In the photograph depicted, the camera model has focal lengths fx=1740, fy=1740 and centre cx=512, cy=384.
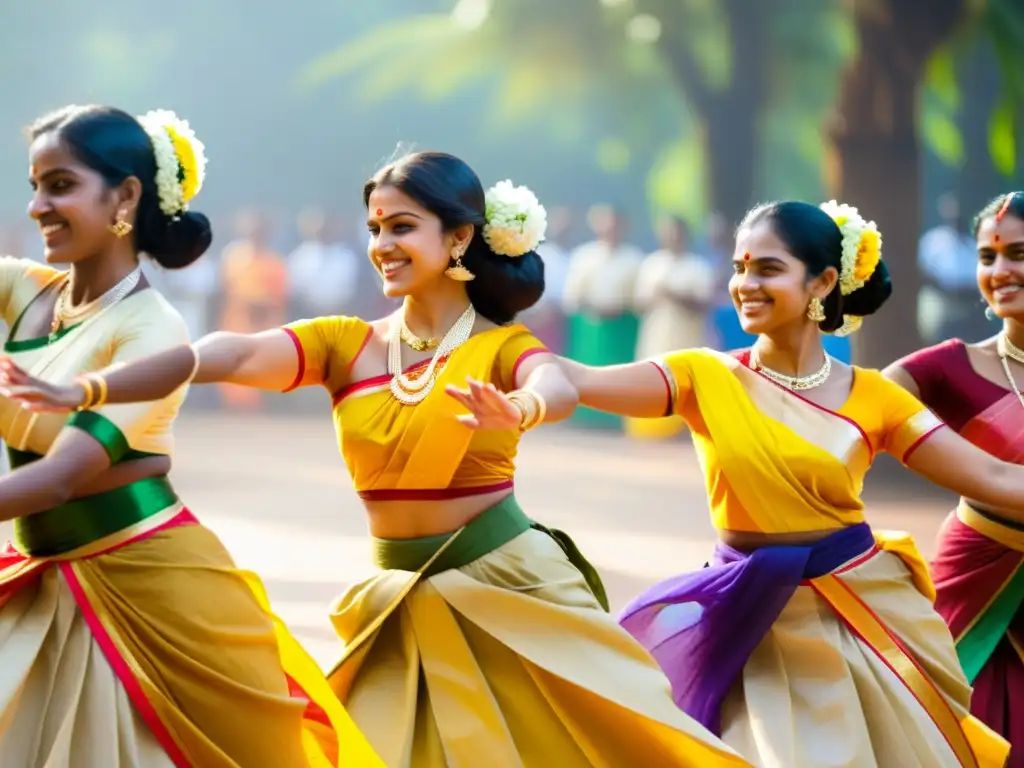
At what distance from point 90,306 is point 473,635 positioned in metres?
1.16

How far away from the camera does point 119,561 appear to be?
3.53m

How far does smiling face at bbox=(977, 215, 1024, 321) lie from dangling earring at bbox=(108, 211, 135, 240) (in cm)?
251

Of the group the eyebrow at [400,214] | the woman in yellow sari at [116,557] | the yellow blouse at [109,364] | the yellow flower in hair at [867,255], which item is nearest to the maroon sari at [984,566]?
the yellow flower in hair at [867,255]

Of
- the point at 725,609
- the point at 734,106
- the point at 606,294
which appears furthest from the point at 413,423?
the point at 734,106

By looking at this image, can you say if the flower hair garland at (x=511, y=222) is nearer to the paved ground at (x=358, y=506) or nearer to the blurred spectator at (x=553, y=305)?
the paved ground at (x=358, y=506)

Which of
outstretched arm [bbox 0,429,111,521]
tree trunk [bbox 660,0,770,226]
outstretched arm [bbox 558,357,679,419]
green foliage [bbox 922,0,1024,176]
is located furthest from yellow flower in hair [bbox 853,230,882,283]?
tree trunk [bbox 660,0,770,226]

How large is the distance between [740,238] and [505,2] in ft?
66.8

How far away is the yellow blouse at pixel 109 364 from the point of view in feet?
11.3

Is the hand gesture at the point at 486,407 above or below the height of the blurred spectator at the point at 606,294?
below

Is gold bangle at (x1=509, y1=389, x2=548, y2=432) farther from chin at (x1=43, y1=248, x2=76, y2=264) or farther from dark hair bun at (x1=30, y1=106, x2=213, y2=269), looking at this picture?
chin at (x1=43, y1=248, x2=76, y2=264)

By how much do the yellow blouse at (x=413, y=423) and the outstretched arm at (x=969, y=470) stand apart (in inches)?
43.5

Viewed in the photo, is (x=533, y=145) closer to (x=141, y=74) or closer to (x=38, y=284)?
(x=141, y=74)

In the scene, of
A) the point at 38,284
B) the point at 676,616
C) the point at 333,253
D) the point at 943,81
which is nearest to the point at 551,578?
the point at 676,616

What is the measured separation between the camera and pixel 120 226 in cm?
360
